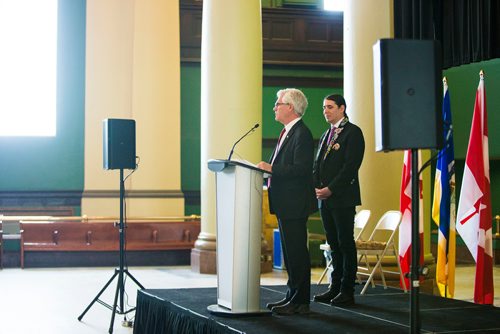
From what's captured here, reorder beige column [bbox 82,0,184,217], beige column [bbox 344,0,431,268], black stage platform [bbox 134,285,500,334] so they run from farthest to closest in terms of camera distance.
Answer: beige column [bbox 82,0,184,217] < beige column [bbox 344,0,431,268] < black stage platform [bbox 134,285,500,334]

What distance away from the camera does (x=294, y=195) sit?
17.6 ft

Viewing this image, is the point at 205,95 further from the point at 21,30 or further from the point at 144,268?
the point at 21,30

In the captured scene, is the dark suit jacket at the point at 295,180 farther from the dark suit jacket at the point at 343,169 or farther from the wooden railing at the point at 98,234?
the wooden railing at the point at 98,234

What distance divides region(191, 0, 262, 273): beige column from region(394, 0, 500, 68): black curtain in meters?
1.95

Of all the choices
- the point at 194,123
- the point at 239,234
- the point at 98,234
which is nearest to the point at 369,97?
the point at 239,234

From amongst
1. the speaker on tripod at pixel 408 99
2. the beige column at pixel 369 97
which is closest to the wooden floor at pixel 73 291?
the beige column at pixel 369 97

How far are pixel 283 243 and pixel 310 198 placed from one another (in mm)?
354

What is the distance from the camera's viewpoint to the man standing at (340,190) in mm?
5945

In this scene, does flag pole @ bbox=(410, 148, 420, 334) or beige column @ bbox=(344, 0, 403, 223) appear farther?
beige column @ bbox=(344, 0, 403, 223)

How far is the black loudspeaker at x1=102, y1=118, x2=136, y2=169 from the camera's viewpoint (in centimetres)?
721

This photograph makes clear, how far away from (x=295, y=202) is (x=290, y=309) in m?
0.74

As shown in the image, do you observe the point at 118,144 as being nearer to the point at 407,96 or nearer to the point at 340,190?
the point at 340,190

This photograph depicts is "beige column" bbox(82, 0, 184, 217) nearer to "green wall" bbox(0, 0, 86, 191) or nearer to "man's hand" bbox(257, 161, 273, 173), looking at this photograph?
"green wall" bbox(0, 0, 86, 191)

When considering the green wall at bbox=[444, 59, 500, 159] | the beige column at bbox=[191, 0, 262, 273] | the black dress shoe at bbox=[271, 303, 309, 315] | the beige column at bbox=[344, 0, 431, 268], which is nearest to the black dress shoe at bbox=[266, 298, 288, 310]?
the black dress shoe at bbox=[271, 303, 309, 315]
